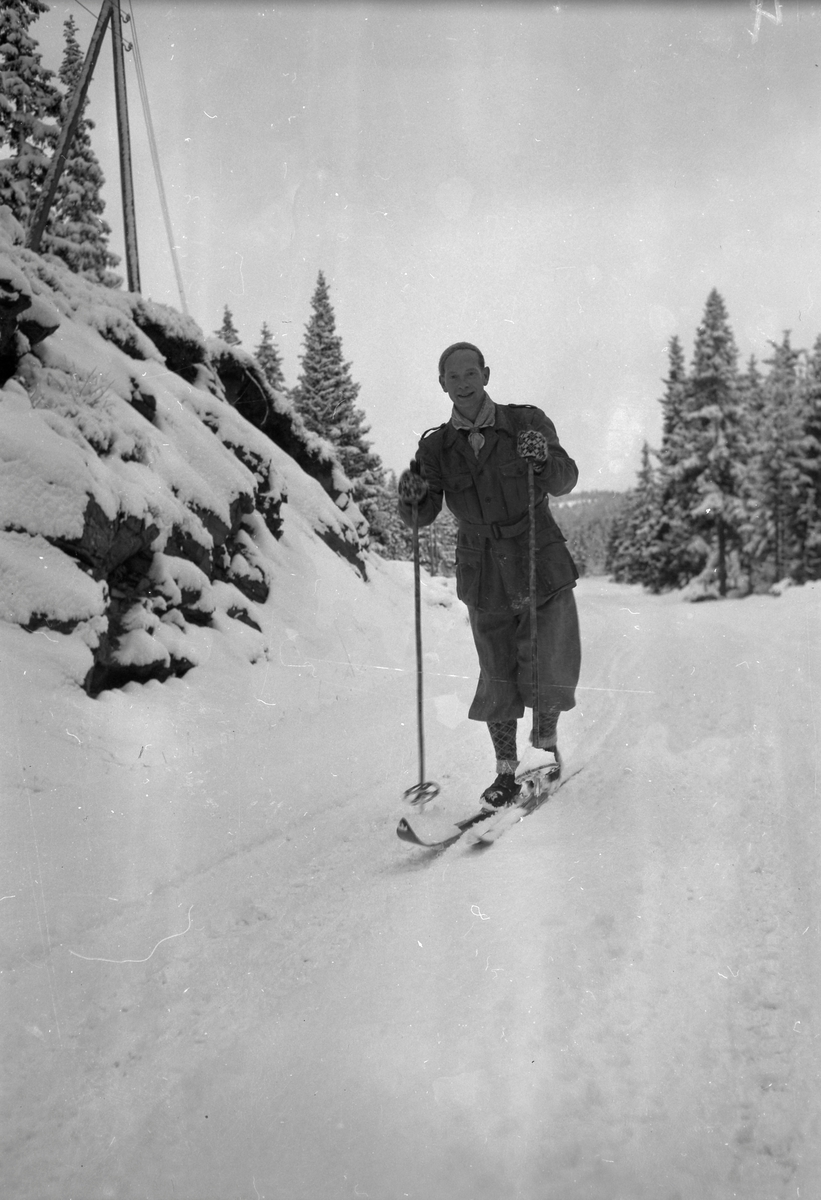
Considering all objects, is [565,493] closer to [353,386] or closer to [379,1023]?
[379,1023]

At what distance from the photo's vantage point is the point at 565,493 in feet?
14.2

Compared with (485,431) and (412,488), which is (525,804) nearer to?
(412,488)

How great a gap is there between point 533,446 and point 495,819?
2119 millimetres

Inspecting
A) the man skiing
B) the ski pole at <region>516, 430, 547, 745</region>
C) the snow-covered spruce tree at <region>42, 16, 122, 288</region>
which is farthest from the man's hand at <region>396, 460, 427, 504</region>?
the snow-covered spruce tree at <region>42, 16, 122, 288</region>

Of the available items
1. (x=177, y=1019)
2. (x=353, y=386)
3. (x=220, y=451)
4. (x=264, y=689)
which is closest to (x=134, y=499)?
(x=264, y=689)

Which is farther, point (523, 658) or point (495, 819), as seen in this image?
point (523, 658)

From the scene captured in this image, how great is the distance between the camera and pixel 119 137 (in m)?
12.6

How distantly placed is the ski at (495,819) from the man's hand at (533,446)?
1871mm

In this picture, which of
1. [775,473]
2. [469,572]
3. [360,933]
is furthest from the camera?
[775,473]

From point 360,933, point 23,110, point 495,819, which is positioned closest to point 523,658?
point 495,819

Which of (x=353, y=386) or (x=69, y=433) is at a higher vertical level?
(x=353, y=386)

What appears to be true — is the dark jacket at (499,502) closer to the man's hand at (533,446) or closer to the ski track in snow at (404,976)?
the man's hand at (533,446)

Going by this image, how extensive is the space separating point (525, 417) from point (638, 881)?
2.75m

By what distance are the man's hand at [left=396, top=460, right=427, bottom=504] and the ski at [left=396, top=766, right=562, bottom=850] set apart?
1.79 metres
